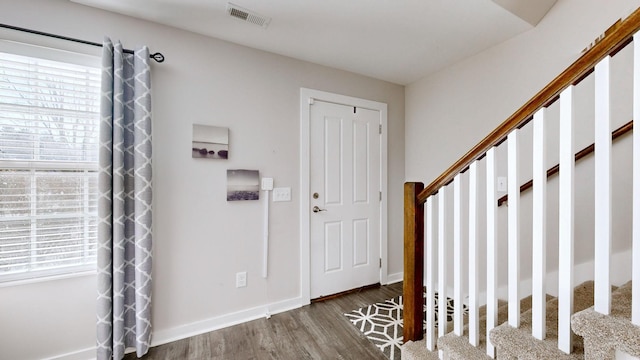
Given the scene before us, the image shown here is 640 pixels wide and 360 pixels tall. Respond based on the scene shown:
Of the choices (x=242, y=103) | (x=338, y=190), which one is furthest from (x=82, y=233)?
(x=338, y=190)

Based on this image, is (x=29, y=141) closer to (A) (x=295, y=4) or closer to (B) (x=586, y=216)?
(A) (x=295, y=4)

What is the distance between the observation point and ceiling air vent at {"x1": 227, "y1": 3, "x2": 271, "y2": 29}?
1.80 m

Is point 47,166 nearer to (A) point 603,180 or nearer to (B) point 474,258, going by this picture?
(B) point 474,258

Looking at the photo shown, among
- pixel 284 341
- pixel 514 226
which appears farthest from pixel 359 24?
pixel 284 341

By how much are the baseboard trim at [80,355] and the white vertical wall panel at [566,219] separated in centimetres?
266

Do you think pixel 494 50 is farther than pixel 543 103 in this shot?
Yes

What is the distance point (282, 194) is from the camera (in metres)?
2.46

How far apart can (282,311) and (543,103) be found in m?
2.41

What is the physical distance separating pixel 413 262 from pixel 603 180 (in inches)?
35.2

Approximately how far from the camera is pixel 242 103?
228 centimetres

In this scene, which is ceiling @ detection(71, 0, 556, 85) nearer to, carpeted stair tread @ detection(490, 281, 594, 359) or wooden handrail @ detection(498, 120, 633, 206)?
wooden handrail @ detection(498, 120, 633, 206)

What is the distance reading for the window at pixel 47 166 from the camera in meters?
1.59

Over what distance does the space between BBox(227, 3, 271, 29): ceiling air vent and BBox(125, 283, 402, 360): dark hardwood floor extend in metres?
2.42

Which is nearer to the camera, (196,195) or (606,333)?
(606,333)
